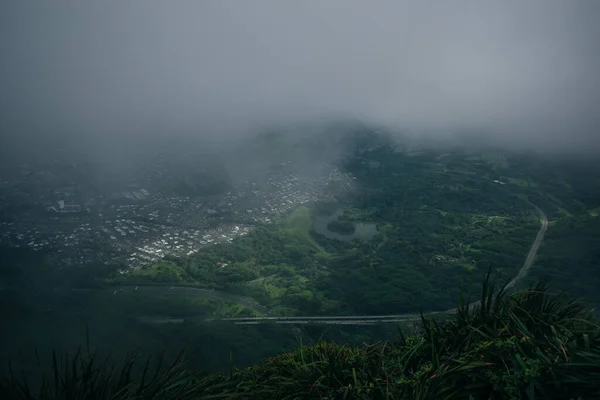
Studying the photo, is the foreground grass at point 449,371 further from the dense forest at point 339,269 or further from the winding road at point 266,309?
the winding road at point 266,309

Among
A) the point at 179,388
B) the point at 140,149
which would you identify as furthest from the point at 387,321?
the point at 140,149

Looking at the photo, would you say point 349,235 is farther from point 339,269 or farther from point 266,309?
point 266,309

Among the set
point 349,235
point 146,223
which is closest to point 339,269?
point 349,235

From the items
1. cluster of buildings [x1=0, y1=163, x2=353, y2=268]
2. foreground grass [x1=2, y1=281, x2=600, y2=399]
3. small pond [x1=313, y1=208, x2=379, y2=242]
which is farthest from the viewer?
small pond [x1=313, y1=208, x2=379, y2=242]

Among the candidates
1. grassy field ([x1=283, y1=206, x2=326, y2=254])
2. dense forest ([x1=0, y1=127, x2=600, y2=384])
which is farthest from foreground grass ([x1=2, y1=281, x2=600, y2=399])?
grassy field ([x1=283, y1=206, x2=326, y2=254])

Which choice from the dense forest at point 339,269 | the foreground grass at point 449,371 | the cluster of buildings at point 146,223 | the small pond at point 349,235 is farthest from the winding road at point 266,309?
the foreground grass at point 449,371

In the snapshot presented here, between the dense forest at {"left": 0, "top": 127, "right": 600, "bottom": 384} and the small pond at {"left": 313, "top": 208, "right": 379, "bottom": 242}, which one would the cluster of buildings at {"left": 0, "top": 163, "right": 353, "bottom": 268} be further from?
the small pond at {"left": 313, "top": 208, "right": 379, "bottom": 242}
